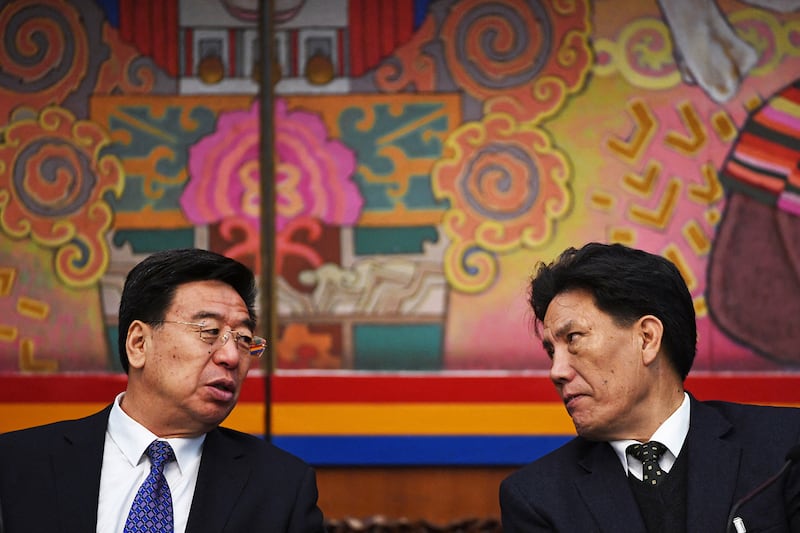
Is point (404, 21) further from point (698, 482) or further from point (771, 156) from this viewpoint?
point (698, 482)

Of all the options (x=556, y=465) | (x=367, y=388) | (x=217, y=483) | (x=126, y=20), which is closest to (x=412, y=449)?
(x=367, y=388)

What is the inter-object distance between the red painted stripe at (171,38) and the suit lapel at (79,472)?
1.59 meters

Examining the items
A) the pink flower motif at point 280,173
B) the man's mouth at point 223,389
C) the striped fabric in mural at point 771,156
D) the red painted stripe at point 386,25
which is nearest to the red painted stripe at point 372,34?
the red painted stripe at point 386,25

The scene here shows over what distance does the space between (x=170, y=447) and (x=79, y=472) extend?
209mm

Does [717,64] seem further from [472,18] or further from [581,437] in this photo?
[581,437]

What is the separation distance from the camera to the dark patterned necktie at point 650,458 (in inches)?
90.9

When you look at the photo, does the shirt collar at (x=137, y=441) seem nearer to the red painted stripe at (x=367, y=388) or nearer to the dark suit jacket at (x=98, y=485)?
the dark suit jacket at (x=98, y=485)

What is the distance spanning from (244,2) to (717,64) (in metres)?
1.71

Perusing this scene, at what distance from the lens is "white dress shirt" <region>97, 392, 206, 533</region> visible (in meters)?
2.27

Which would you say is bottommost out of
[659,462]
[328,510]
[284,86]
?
[328,510]

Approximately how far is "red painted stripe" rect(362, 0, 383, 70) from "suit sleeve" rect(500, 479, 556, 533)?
177 cm

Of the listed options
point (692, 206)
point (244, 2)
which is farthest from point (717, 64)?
point (244, 2)

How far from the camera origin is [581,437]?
7.99ft

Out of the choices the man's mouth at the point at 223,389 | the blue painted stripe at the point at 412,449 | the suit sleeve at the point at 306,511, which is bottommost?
the blue painted stripe at the point at 412,449
